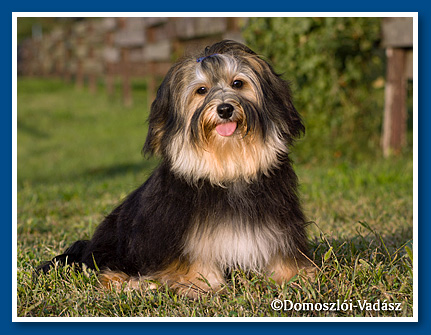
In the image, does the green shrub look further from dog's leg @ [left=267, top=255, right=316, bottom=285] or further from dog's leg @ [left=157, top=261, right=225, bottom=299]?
dog's leg @ [left=157, top=261, right=225, bottom=299]

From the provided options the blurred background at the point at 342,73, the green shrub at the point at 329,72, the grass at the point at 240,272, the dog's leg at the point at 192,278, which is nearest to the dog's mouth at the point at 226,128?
the dog's leg at the point at 192,278

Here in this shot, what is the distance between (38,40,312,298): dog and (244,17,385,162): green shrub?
193 inches

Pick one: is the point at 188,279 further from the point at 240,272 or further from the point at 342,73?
the point at 342,73

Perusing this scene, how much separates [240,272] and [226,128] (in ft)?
3.04

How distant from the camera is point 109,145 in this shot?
13047mm

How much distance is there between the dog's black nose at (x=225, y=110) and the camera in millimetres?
3176

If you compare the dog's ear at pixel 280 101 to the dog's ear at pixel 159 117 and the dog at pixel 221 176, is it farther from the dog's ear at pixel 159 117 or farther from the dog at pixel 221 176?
the dog's ear at pixel 159 117

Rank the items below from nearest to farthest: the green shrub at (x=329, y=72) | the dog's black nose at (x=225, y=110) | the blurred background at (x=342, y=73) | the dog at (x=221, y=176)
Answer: the dog's black nose at (x=225, y=110) → the dog at (x=221, y=176) → the blurred background at (x=342, y=73) → the green shrub at (x=329, y=72)

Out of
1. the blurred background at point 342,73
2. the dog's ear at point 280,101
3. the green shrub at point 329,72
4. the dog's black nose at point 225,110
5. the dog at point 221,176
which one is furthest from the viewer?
the green shrub at point 329,72

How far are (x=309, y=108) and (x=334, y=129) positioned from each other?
527 millimetres

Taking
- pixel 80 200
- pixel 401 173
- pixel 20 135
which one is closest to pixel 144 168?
pixel 80 200

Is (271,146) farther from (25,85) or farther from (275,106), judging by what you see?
(25,85)

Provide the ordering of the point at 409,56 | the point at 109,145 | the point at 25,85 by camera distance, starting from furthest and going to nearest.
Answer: the point at 25,85 < the point at 109,145 < the point at 409,56

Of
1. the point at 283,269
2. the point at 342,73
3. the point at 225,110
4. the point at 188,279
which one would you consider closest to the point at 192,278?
the point at 188,279
